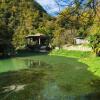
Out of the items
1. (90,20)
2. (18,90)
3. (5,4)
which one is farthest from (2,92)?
(5,4)

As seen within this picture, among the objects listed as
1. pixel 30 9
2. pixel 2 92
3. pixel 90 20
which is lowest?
pixel 2 92

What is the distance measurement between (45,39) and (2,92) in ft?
173

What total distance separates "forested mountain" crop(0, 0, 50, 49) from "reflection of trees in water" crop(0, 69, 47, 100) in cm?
4181

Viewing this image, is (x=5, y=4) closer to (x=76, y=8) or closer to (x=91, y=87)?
(x=91, y=87)

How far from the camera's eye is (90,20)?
49.4ft

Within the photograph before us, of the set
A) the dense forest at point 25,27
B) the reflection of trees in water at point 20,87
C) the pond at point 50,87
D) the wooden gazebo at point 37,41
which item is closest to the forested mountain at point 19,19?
the dense forest at point 25,27

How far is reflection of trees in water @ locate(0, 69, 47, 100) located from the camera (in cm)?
2105

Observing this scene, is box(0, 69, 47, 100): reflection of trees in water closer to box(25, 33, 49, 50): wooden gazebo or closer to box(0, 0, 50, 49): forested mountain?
box(25, 33, 49, 50): wooden gazebo

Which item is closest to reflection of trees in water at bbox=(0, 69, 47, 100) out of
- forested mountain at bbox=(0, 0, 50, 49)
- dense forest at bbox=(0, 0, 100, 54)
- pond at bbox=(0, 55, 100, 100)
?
pond at bbox=(0, 55, 100, 100)

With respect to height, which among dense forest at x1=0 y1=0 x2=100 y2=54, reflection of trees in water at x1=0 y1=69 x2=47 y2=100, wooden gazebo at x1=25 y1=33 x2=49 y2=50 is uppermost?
dense forest at x1=0 y1=0 x2=100 y2=54

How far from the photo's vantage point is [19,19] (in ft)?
276

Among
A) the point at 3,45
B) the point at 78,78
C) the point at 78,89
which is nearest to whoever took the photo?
the point at 78,89

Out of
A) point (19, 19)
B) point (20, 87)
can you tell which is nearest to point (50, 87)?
point (20, 87)

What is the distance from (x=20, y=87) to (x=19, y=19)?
60930mm
